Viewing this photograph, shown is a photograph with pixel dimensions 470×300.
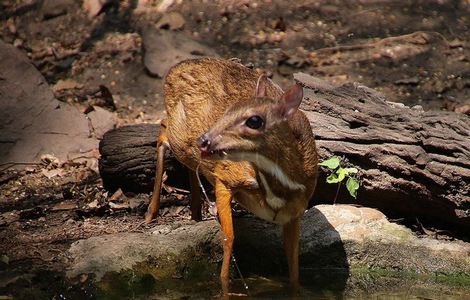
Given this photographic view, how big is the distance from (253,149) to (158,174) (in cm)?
185

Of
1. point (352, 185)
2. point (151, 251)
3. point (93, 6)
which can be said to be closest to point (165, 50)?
point (93, 6)

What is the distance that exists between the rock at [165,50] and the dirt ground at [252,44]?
0.15 meters

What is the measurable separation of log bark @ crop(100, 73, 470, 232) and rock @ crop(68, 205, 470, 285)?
29 cm

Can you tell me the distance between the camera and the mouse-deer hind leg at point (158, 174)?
7840 millimetres

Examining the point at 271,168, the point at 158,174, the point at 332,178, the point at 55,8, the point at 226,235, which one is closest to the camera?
the point at 271,168

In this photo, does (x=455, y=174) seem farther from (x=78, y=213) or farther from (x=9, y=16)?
(x=9, y=16)

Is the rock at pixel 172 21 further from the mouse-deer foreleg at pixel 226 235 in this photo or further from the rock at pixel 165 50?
the mouse-deer foreleg at pixel 226 235

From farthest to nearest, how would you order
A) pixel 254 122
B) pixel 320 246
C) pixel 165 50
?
1. pixel 165 50
2. pixel 320 246
3. pixel 254 122

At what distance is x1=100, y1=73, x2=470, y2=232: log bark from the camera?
24.2 feet

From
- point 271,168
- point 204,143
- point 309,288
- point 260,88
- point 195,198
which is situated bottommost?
point 309,288

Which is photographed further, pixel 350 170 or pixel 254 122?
pixel 350 170

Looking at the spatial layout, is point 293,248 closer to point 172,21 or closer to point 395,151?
point 395,151

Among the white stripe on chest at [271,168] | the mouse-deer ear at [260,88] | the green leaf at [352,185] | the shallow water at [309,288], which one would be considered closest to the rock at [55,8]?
the mouse-deer ear at [260,88]

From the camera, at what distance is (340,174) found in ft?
24.1
